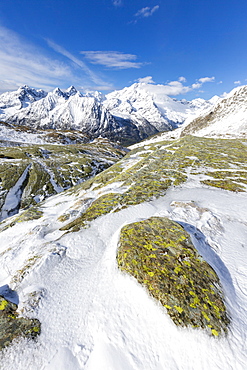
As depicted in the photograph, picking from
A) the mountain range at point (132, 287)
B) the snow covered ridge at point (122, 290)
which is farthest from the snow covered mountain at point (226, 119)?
the mountain range at point (132, 287)

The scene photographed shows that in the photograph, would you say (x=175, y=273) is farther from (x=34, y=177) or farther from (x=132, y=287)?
(x=34, y=177)

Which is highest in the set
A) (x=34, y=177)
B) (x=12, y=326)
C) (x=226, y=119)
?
(x=226, y=119)

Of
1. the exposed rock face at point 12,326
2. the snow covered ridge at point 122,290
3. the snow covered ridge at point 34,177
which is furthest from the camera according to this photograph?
the snow covered ridge at point 34,177

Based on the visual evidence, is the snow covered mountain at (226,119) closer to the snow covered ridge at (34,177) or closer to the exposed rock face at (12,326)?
the snow covered ridge at (34,177)

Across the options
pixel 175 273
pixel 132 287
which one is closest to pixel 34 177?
pixel 132 287

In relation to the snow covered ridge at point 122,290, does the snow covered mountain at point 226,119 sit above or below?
above

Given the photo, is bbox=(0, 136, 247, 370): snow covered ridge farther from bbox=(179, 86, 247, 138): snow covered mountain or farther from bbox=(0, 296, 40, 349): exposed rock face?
bbox=(179, 86, 247, 138): snow covered mountain
